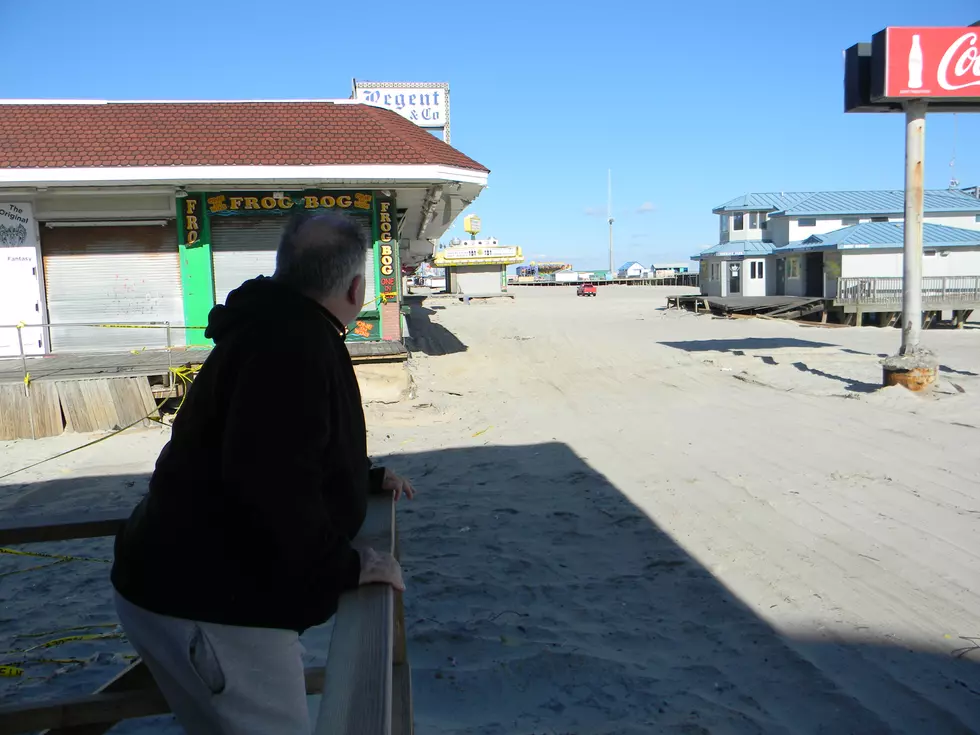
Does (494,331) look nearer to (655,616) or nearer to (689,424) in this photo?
(689,424)

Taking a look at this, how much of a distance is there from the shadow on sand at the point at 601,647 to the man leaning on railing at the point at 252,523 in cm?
167

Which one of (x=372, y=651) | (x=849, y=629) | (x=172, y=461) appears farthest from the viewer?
(x=849, y=629)

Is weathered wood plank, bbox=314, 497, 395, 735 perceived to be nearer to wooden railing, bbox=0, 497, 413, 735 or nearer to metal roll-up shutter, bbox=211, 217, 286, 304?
wooden railing, bbox=0, 497, 413, 735

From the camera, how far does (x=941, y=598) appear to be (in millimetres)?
4344

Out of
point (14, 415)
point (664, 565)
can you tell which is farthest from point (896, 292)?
point (14, 415)

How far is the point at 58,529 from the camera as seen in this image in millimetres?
2637

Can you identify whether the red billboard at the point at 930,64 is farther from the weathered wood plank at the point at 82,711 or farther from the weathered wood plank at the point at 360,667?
the weathered wood plank at the point at 82,711

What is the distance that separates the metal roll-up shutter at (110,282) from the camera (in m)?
13.3

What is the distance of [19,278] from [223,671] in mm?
13944

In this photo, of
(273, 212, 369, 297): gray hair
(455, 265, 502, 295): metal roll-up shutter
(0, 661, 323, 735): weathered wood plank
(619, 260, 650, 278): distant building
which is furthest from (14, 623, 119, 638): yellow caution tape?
(619, 260, 650, 278): distant building

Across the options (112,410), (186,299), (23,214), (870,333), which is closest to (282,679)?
(112,410)

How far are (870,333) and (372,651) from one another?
Result: 960 inches

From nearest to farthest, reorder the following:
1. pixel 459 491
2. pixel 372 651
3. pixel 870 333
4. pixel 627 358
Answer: pixel 372 651 → pixel 459 491 → pixel 627 358 → pixel 870 333

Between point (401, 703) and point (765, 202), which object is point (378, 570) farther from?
point (765, 202)
